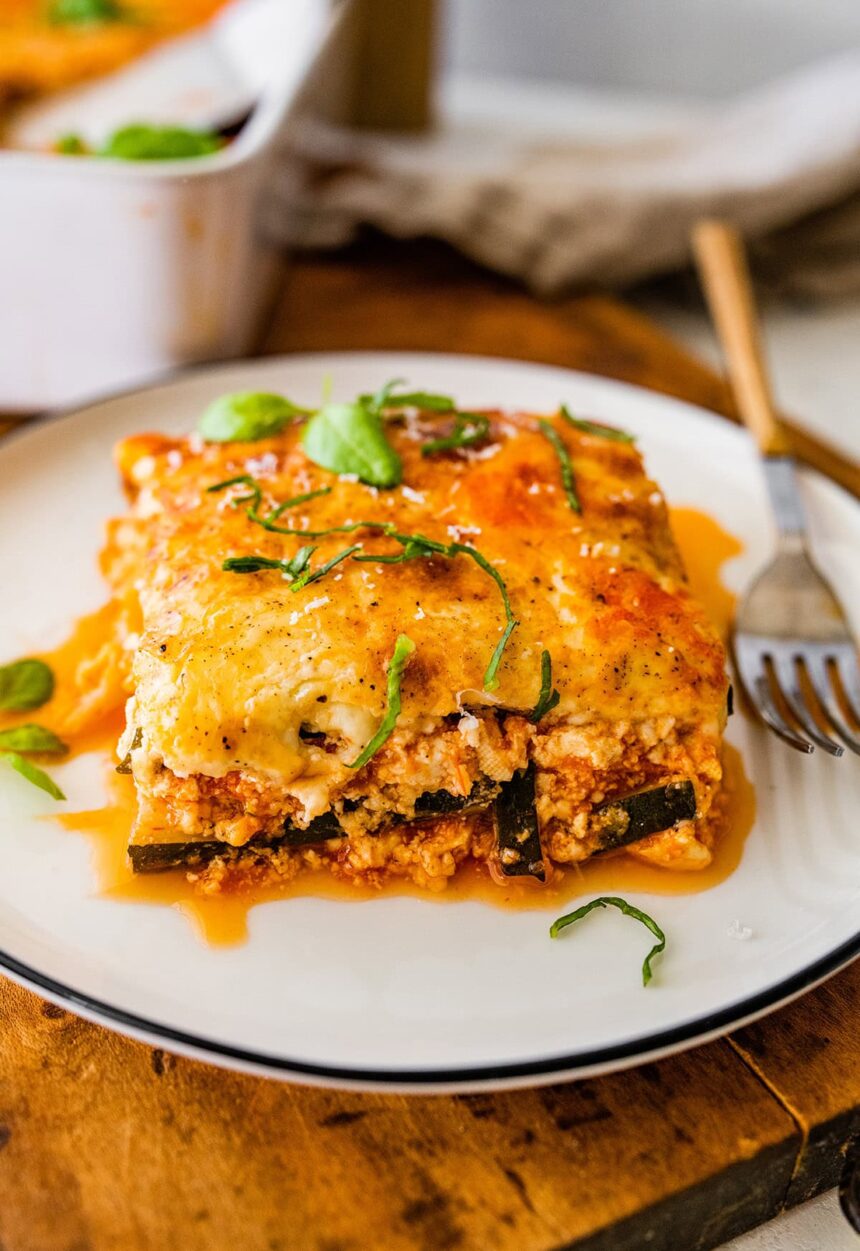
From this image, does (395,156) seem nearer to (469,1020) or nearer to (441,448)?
(441,448)

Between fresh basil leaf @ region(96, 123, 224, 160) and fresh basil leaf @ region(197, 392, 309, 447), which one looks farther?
fresh basil leaf @ region(96, 123, 224, 160)

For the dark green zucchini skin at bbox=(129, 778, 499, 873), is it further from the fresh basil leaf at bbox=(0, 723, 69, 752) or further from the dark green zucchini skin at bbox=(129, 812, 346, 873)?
the fresh basil leaf at bbox=(0, 723, 69, 752)

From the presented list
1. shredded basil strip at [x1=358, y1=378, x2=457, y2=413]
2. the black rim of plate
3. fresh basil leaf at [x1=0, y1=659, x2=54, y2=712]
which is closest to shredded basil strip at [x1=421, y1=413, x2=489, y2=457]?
shredded basil strip at [x1=358, y1=378, x2=457, y2=413]

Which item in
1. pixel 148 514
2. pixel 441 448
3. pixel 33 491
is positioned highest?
pixel 441 448

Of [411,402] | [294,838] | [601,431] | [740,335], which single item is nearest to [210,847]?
[294,838]

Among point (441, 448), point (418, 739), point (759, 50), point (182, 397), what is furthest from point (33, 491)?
point (759, 50)

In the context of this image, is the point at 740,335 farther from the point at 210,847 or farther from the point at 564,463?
the point at 210,847
